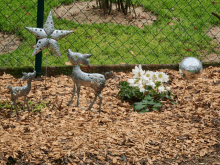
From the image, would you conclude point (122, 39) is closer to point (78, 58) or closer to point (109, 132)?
point (78, 58)

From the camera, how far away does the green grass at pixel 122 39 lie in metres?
4.79

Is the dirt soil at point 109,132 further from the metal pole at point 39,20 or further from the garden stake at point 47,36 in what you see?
the garden stake at point 47,36

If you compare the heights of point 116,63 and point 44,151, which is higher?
point 116,63

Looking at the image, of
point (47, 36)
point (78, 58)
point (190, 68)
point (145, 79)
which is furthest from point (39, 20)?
point (190, 68)

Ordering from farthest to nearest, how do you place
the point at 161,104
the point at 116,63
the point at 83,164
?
the point at 116,63, the point at 161,104, the point at 83,164

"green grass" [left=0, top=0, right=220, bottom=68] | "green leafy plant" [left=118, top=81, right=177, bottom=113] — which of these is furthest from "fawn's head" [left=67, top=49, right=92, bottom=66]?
"green grass" [left=0, top=0, right=220, bottom=68]

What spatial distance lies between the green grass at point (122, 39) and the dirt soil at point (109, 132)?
3.33ft

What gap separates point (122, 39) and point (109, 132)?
2480 millimetres

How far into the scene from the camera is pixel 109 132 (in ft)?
10.3

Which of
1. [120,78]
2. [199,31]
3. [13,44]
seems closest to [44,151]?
[120,78]

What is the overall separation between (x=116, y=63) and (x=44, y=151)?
2.23m

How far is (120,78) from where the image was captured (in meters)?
4.23

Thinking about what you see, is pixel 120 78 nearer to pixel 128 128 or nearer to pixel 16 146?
pixel 128 128

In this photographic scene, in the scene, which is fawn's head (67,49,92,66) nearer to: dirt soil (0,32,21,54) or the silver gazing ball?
the silver gazing ball
